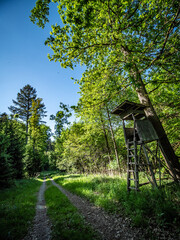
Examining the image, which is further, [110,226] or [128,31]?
[128,31]

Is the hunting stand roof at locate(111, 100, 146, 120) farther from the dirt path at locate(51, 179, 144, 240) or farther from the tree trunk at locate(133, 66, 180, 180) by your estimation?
the dirt path at locate(51, 179, 144, 240)

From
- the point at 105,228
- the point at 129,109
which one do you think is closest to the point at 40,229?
the point at 105,228

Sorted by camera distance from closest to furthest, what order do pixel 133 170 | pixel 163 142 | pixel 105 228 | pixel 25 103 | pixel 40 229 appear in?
pixel 105 228 < pixel 40 229 < pixel 163 142 < pixel 133 170 < pixel 25 103

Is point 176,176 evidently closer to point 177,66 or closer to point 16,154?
point 177,66

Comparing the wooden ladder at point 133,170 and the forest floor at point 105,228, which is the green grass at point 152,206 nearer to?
the forest floor at point 105,228

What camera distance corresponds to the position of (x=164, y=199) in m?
3.77

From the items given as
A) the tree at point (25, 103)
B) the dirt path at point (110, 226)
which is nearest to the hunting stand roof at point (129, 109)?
the dirt path at point (110, 226)

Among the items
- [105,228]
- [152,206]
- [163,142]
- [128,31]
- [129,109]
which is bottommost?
[105,228]

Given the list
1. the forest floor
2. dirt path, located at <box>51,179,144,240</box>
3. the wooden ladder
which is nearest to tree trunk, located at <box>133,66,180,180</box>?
the wooden ladder

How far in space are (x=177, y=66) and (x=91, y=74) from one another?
3.77m

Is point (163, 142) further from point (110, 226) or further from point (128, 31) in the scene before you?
point (128, 31)

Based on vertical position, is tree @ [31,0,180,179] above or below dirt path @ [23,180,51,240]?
above

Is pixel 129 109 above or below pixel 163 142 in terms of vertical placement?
above

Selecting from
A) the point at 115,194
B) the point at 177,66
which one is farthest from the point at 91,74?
the point at 115,194
